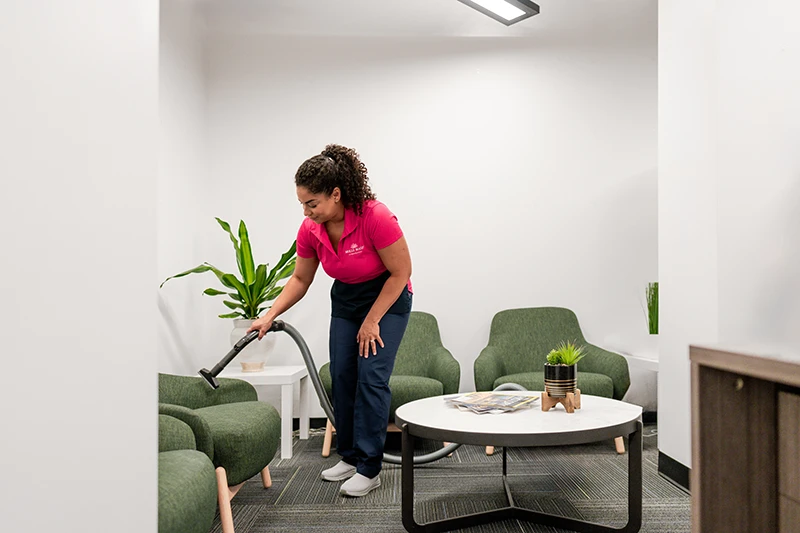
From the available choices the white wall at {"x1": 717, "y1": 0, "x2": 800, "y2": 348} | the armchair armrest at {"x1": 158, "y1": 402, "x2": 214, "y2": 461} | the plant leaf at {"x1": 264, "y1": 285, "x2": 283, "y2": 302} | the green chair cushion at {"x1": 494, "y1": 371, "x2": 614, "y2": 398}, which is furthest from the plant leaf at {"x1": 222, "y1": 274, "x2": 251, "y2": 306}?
the white wall at {"x1": 717, "y1": 0, "x2": 800, "y2": 348}

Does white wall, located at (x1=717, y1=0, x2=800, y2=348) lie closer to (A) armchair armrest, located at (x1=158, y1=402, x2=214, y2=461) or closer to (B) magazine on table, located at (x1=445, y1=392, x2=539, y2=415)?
(B) magazine on table, located at (x1=445, y1=392, x2=539, y2=415)

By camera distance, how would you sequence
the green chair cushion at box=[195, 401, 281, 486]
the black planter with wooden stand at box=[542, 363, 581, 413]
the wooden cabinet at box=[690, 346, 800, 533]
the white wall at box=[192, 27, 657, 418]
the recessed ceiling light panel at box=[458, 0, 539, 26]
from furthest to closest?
the white wall at box=[192, 27, 657, 418], the recessed ceiling light panel at box=[458, 0, 539, 26], the black planter with wooden stand at box=[542, 363, 581, 413], the green chair cushion at box=[195, 401, 281, 486], the wooden cabinet at box=[690, 346, 800, 533]

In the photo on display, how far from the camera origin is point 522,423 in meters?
2.11

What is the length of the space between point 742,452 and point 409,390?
2.56 m

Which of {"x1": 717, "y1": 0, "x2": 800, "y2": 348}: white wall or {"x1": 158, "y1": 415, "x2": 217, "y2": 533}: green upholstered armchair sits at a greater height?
{"x1": 717, "y1": 0, "x2": 800, "y2": 348}: white wall

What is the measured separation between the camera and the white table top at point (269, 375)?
346 centimetres

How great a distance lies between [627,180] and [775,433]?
11.9 ft

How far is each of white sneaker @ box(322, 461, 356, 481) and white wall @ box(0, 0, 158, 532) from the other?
1.69 metres

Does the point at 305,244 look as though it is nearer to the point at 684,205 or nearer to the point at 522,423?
the point at 522,423

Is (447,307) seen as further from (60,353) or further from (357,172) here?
(60,353)

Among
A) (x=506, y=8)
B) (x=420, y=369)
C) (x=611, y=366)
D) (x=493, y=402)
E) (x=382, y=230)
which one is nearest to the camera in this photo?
(x=493, y=402)

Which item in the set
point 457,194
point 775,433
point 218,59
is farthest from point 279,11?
point 775,433

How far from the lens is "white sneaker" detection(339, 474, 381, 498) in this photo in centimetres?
266

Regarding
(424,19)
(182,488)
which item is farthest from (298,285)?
(424,19)
